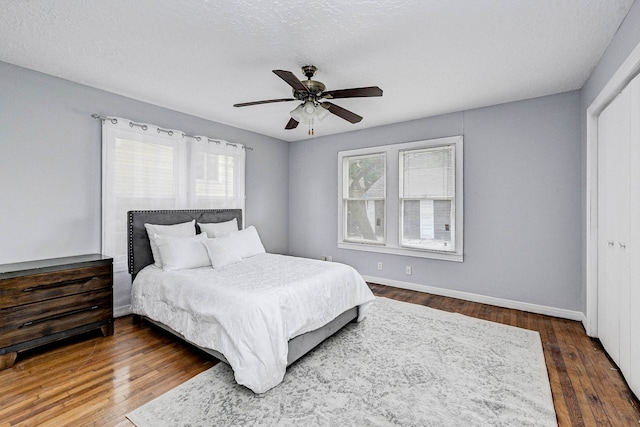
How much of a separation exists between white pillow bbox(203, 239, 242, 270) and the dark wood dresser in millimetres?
974

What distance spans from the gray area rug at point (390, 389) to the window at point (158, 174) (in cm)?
222

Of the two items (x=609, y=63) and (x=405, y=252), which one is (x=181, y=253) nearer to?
(x=405, y=252)

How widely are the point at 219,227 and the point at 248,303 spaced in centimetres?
211

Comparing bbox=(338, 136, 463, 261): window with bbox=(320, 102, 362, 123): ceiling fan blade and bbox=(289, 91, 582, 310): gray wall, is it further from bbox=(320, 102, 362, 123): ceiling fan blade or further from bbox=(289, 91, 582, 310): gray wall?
bbox=(320, 102, 362, 123): ceiling fan blade

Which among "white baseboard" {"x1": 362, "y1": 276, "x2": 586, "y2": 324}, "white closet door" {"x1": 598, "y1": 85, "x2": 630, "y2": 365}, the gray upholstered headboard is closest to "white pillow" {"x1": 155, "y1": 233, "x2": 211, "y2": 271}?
the gray upholstered headboard

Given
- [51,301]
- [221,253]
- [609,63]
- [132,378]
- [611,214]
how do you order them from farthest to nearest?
1. [221,253]
2. [51,301]
3. [611,214]
4. [609,63]
5. [132,378]

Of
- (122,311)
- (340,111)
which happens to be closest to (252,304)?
(340,111)

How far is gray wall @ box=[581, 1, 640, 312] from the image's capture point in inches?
75.8

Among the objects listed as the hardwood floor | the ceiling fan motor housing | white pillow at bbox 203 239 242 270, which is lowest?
the hardwood floor

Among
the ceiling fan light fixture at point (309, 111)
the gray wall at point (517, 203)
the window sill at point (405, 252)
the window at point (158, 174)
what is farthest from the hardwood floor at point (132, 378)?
the ceiling fan light fixture at point (309, 111)

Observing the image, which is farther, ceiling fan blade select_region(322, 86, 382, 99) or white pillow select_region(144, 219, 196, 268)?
white pillow select_region(144, 219, 196, 268)

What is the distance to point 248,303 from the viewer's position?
213 centimetres

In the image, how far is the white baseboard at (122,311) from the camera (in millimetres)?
3454

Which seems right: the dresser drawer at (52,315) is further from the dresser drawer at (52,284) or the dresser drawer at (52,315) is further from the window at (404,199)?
the window at (404,199)
